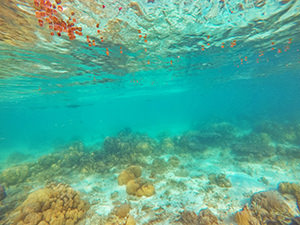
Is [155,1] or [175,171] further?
[175,171]

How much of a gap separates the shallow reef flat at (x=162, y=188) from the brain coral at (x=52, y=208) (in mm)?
32

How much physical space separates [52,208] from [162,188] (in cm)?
557

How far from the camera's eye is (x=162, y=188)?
26.4 ft

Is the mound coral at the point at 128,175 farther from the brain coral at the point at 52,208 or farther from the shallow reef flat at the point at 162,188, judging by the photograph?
the brain coral at the point at 52,208

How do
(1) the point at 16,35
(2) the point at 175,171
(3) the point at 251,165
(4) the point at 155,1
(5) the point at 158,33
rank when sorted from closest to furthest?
Answer: (4) the point at 155,1
(1) the point at 16,35
(5) the point at 158,33
(2) the point at 175,171
(3) the point at 251,165

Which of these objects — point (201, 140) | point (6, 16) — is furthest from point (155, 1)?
point (201, 140)

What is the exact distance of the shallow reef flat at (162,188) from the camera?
215 inches

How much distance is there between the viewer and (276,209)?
5871 millimetres

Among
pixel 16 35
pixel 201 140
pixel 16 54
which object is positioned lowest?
pixel 201 140

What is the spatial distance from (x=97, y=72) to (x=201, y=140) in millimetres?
15920

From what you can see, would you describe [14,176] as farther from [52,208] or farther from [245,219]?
[245,219]

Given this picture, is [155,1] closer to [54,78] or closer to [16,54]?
[16,54]

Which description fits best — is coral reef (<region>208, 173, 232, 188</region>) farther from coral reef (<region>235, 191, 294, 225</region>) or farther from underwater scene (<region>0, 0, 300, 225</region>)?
coral reef (<region>235, 191, 294, 225</region>)

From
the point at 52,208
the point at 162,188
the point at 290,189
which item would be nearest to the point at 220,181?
the point at 290,189
